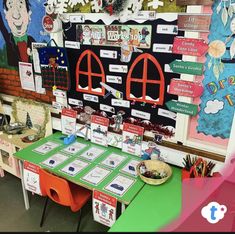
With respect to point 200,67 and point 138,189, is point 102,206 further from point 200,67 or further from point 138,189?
point 200,67

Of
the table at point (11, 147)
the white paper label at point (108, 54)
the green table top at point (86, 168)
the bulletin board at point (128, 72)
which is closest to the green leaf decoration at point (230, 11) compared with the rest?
the bulletin board at point (128, 72)

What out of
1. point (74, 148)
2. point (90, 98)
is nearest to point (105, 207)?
point (74, 148)

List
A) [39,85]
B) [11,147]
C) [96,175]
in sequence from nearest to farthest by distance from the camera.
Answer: [96,175] → [11,147] → [39,85]

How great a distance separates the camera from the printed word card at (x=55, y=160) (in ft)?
6.28

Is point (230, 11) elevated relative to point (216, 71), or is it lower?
elevated

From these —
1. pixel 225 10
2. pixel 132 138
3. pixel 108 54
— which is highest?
pixel 225 10

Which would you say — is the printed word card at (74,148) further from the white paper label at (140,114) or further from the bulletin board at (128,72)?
the white paper label at (140,114)

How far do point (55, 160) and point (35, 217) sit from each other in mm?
665

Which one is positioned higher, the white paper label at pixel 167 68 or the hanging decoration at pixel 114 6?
the hanging decoration at pixel 114 6

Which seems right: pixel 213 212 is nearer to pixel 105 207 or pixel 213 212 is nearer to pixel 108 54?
pixel 105 207

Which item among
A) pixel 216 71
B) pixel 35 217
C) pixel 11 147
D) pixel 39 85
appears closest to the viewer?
pixel 216 71

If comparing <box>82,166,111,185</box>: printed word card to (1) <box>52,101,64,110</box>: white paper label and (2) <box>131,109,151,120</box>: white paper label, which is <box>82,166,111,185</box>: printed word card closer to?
(2) <box>131,109,151,120</box>: white paper label

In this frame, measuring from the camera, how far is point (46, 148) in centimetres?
214

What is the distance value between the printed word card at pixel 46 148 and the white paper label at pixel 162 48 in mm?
1169
